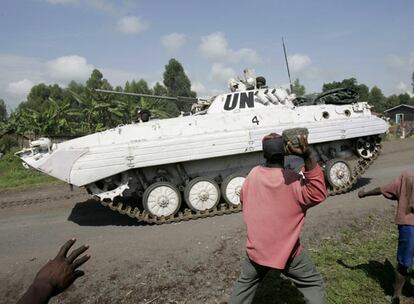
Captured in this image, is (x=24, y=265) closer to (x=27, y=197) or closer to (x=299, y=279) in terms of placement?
(x=299, y=279)

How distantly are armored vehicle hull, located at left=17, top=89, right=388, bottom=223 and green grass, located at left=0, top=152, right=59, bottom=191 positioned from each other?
6480 millimetres

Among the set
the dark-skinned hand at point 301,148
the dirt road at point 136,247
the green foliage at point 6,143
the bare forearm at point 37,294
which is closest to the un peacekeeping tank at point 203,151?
the dirt road at point 136,247

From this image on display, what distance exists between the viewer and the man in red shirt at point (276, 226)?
3254 millimetres

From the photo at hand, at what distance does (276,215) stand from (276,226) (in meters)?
0.09

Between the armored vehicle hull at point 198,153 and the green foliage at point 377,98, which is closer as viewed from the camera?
the armored vehicle hull at point 198,153

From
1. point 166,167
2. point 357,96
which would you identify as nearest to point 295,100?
point 357,96

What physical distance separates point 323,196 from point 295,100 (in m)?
8.23

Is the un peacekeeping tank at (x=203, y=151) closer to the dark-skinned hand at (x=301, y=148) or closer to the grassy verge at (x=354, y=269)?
the grassy verge at (x=354, y=269)

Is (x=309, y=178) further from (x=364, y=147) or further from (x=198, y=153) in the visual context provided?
(x=364, y=147)

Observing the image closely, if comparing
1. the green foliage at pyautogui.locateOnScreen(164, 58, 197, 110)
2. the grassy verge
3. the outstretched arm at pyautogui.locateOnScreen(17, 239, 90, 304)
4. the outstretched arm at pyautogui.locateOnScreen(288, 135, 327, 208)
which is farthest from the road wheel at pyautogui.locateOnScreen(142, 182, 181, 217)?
the green foliage at pyautogui.locateOnScreen(164, 58, 197, 110)

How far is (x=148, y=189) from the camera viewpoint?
8.17 m

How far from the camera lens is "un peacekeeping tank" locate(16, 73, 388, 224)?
7.97 metres

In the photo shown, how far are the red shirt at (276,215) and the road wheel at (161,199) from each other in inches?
196

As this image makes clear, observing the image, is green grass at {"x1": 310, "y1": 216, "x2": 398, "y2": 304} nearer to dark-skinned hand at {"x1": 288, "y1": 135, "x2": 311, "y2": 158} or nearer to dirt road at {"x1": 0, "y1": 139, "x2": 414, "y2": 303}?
dirt road at {"x1": 0, "y1": 139, "x2": 414, "y2": 303}
